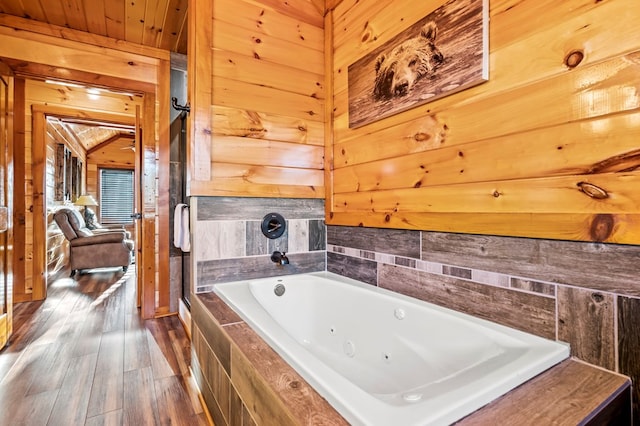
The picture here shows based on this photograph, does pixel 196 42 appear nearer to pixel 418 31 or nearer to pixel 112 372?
pixel 418 31

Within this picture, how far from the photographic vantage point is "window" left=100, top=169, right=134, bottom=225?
8.11m

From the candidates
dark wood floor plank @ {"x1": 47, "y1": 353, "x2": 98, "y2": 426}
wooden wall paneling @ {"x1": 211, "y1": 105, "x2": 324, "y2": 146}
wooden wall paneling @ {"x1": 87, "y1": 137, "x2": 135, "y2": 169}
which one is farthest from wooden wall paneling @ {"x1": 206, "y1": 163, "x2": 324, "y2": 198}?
wooden wall paneling @ {"x1": 87, "y1": 137, "x2": 135, "y2": 169}

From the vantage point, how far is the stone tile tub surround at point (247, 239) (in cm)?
169

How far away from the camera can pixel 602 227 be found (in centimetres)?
83

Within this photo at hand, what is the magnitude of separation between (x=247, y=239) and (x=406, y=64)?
1.23m

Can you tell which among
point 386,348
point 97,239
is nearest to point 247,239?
point 386,348

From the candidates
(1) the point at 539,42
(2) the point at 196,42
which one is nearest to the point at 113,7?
(2) the point at 196,42

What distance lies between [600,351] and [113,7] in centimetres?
325

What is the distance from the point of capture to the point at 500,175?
3.53ft

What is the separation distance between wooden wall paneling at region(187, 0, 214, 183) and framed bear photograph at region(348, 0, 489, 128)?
0.82 metres

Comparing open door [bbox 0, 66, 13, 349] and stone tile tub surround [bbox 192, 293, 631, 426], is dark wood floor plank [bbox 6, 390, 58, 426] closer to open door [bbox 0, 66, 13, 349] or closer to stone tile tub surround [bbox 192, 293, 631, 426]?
open door [bbox 0, 66, 13, 349]

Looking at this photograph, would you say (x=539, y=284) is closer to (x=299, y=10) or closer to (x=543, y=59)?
Answer: (x=543, y=59)

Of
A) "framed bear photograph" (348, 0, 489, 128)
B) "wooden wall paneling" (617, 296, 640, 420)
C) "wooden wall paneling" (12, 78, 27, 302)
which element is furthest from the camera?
"wooden wall paneling" (12, 78, 27, 302)

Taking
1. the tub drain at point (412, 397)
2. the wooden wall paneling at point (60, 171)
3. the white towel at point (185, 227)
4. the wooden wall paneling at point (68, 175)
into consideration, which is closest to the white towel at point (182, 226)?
the white towel at point (185, 227)
